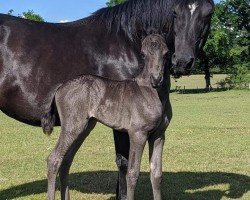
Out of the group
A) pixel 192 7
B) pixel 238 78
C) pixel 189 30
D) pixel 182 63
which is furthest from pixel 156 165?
pixel 238 78

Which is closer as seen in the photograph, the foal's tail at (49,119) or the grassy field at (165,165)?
the foal's tail at (49,119)

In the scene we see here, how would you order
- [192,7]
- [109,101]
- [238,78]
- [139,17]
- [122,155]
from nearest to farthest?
1. [109,101]
2. [192,7]
3. [139,17]
4. [122,155]
5. [238,78]

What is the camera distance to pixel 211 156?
10.7 meters

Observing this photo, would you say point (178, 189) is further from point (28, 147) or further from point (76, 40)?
point (28, 147)

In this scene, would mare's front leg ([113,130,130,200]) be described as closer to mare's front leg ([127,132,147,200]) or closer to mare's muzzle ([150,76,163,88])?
mare's front leg ([127,132,147,200])

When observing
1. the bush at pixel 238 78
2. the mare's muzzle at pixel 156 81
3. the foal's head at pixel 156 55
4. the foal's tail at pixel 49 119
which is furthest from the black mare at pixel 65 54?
the bush at pixel 238 78

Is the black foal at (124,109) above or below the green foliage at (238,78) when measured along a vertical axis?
above

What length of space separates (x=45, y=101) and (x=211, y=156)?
20.2 feet

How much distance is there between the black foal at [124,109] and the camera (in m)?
4.68

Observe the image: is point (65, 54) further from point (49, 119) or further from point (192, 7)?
point (192, 7)

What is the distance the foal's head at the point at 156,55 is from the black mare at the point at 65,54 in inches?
28.2

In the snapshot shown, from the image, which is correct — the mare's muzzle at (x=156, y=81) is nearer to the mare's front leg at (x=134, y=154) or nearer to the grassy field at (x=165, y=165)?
the mare's front leg at (x=134, y=154)

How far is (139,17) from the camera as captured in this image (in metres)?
5.60

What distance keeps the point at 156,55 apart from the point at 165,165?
5.46 m
